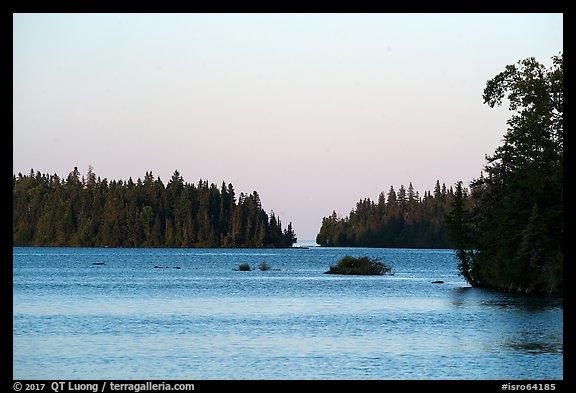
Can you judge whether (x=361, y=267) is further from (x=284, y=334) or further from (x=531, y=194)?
(x=284, y=334)

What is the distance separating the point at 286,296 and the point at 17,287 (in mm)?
24532

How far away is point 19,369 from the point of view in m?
32.8

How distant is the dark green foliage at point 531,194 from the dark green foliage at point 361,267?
33.9 metres

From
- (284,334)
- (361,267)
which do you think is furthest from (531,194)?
(361,267)

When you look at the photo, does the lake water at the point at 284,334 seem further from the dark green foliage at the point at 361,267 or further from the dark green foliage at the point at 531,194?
the dark green foliage at the point at 361,267

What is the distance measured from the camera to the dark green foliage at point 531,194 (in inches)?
2448

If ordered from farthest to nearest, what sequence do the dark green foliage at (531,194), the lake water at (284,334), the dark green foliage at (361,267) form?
the dark green foliage at (361,267) → the dark green foliage at (531,194) → the lake water at (284,334)

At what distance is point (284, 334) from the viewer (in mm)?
44000

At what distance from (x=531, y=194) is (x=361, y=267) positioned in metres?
45.1

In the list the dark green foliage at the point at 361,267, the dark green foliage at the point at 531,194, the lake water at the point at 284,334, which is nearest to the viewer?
the lake water at the point at 284,334

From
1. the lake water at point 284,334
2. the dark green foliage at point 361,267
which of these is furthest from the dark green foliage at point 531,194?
the dark green foliage at point 361,267

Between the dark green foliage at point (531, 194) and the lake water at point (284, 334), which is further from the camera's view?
the dark green foliage at point (531, 194)
